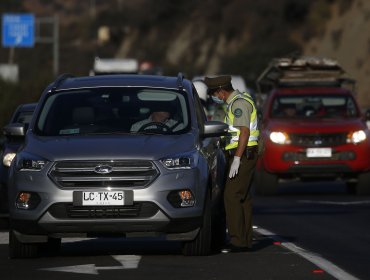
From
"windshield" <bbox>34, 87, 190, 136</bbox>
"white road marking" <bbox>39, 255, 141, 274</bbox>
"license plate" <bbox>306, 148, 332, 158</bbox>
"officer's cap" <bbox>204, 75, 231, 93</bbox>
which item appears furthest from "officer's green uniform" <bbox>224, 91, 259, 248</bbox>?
"license plate" <bbox>306, 148, 332, 158</bbox>

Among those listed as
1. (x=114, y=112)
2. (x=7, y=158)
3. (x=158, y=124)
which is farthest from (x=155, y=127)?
(x=7, y=158)

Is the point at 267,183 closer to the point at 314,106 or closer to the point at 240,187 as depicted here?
the point at 314,106

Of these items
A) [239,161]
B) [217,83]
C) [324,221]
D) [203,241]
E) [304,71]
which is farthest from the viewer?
[304,71]

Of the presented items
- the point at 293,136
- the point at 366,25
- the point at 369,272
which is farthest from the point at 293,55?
the point at 366,25

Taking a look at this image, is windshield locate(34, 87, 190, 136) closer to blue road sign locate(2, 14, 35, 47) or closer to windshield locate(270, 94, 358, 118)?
windshield locate(270, 94, 358, 118)

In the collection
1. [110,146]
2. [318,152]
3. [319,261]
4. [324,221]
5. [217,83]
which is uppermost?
[217,83]

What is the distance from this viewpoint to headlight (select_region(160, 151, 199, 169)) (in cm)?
1298

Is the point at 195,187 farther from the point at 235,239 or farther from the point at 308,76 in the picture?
the point at 308,76

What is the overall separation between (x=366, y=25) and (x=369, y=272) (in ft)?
192

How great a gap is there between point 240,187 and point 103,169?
5.42 feet

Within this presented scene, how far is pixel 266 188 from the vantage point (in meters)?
24.6

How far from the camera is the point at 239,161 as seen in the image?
1380 centimetres

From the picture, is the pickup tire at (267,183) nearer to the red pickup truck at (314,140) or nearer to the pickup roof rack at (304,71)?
the red pickup truck at (314,140)

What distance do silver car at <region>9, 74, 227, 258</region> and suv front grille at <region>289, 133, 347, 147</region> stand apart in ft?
34.2
